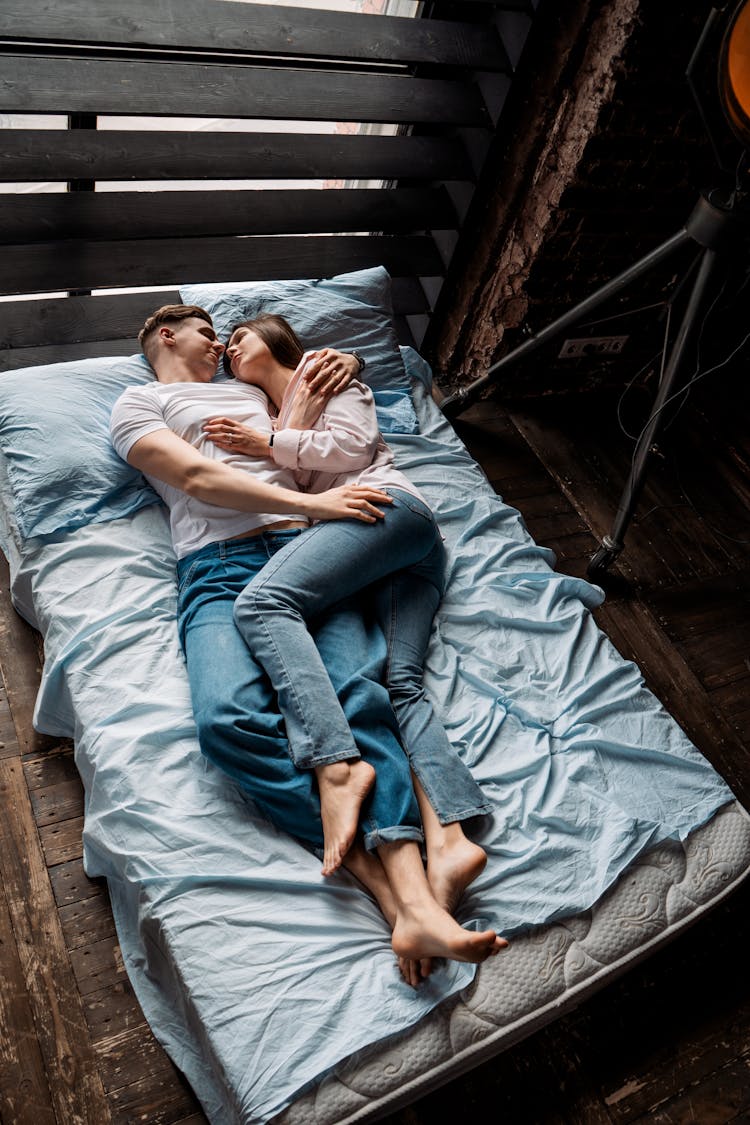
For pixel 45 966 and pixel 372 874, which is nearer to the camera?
pixel 372 874

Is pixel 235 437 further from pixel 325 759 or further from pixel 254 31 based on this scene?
pixel 254 31

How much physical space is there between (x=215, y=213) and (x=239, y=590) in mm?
1170

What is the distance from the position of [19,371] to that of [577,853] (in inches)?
62.5

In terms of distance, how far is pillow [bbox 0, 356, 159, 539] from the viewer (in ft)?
5.96

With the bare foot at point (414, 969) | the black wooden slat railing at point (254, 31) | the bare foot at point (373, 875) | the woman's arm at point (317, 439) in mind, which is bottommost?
the bare foot at point (414, 969)

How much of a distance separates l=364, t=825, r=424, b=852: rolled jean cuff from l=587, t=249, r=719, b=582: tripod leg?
117 cm

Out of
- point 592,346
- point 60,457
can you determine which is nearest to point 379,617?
point 60,457

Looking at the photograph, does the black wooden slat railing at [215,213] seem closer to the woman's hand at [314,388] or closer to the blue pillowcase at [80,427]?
the blue pillowcase at [80,427]

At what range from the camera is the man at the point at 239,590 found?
1.37 metres

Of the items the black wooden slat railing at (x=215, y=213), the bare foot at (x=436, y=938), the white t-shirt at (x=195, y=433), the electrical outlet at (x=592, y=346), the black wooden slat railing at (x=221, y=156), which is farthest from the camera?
the electrical outlet at (x=592, y=346)

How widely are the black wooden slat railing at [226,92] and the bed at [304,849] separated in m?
0.45

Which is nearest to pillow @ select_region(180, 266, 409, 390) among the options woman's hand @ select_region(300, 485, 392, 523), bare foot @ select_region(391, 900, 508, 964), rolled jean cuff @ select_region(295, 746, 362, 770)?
woman's hand @ select_region(300, 485, 392, 523)

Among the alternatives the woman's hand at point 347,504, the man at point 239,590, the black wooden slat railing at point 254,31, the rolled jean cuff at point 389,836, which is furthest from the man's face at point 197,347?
the rolled jean cuff at point 389,836

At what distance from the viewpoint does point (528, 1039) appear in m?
1.57
